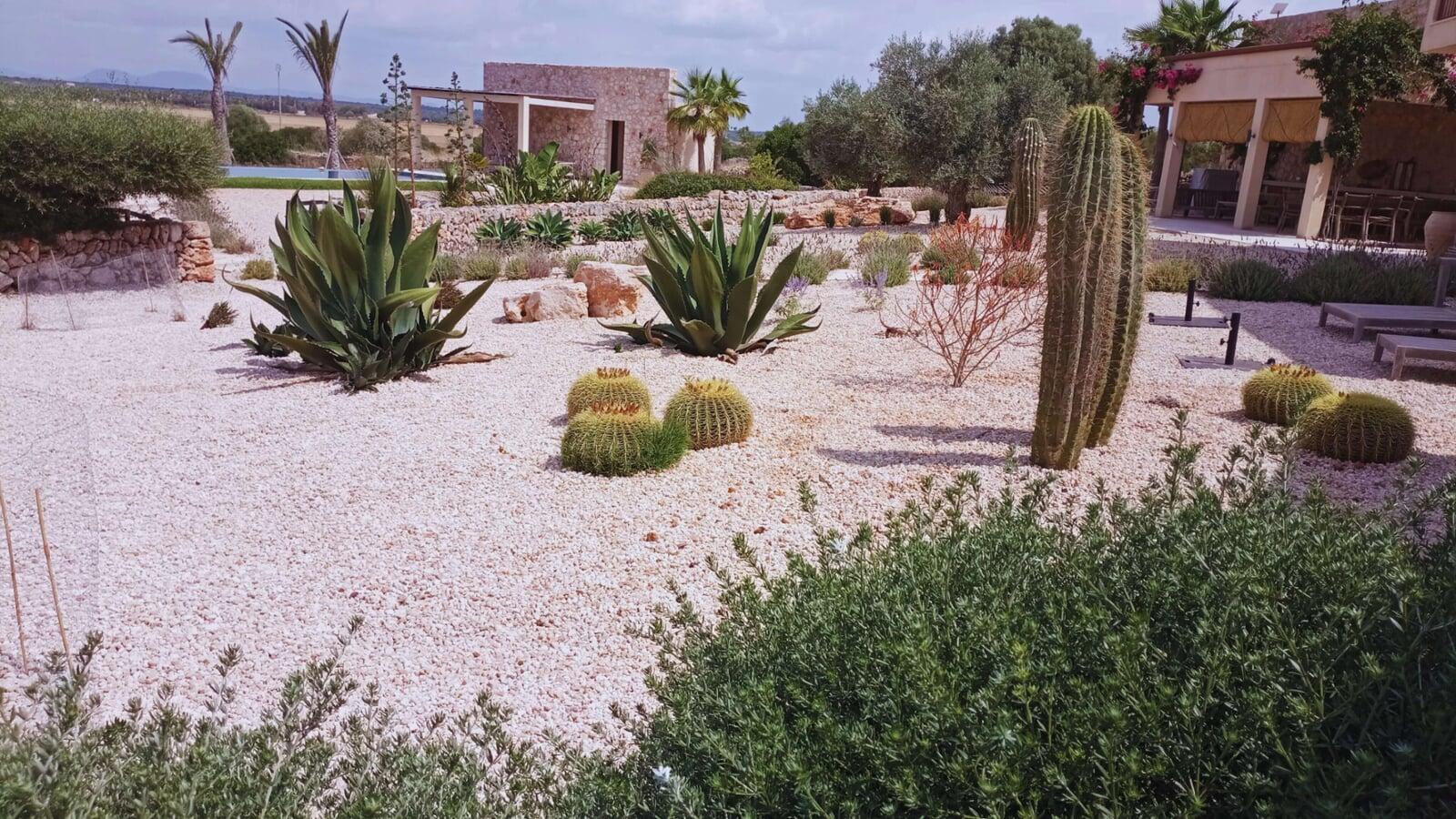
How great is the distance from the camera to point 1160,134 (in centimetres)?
2097

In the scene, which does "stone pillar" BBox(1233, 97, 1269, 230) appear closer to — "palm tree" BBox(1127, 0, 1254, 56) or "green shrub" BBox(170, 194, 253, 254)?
→ "palm tree" BBox(1127, 0, 1254, 56)

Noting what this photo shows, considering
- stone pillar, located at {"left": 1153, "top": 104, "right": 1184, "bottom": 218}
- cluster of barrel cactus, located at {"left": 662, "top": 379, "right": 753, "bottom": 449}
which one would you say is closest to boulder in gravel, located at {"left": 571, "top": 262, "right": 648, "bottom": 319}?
cluster of barrel cactus, located at {"left": 662, "top": 379, "right": 753, "bottom": 449}

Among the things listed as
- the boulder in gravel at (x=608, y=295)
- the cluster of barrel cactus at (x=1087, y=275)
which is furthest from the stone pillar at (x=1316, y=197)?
the cluster of barrel cactus at (x=1087, y=275)

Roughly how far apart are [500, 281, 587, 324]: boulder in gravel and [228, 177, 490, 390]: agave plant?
7.84 ft

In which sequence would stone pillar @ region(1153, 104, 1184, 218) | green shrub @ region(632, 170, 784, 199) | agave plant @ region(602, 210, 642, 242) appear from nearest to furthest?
agave plant @ region(602, 210, 642, 242) < stone pillar @ region(1153, 104, 1184, 218) < green shrub @ region(632, 170, 784, 199)

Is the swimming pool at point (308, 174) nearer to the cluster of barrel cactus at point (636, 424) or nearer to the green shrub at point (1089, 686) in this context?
the cluster of barrel cactus at point (636, 424)

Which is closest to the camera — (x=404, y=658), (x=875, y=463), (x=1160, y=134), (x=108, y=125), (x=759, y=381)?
(x=404, y=658)

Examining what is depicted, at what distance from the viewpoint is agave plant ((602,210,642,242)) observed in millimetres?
16984

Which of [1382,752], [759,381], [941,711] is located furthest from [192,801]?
[759,381]

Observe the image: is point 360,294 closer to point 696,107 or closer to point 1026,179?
point 1026,179

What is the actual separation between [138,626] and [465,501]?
153cm

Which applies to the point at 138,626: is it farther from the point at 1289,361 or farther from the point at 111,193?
the point at 111,193

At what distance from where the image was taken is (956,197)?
65.0 feet

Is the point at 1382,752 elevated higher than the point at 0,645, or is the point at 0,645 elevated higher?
the point at 1382,752
